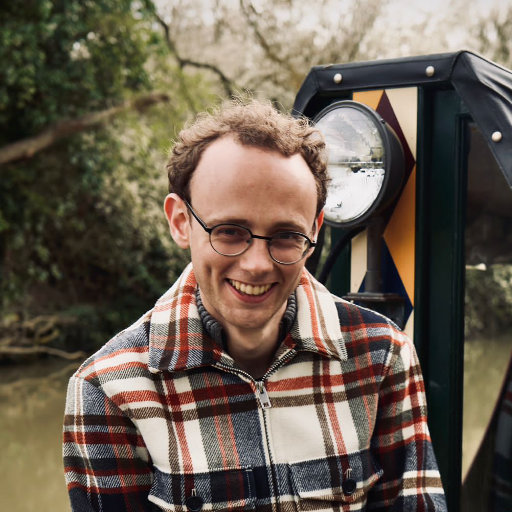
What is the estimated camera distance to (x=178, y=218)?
4.64 feet

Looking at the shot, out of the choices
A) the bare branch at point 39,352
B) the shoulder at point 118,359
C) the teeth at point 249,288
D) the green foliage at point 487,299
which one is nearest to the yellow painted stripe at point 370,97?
the green foliage at point 487,299

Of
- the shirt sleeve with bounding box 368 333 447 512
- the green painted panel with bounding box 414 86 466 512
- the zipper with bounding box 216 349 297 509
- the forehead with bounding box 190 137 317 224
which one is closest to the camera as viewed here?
the forehead with bounding box 190 137 317 224

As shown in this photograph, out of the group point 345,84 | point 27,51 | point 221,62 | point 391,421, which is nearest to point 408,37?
point 221,62

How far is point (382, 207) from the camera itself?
191 cm

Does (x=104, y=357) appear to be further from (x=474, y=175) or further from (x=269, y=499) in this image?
(x=474, y=175)

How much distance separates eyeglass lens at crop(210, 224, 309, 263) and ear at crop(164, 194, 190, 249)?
0.36 ft

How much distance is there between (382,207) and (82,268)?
856cm

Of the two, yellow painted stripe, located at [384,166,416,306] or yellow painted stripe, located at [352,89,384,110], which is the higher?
yellow painted stripe, located at [352,89,384,110]

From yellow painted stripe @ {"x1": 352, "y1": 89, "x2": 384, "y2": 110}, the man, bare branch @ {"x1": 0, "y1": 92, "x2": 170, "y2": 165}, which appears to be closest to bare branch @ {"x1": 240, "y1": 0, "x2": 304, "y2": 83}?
bare branch @ {"x1": 0, "y1": 92, "x2": 170, "y2": 165}

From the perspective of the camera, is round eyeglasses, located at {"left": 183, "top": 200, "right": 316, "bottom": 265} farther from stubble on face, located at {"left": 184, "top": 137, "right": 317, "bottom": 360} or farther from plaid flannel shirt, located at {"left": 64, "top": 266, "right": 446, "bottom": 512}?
plaid flannel shirt, located at {"left": 64, "top": 266, "right": 446, "bottom": 512}

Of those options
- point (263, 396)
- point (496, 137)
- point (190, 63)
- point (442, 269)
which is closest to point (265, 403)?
point (263, 396)

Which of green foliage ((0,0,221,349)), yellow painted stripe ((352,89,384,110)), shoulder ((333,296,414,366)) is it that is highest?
green foliage ((0,0,221,349))

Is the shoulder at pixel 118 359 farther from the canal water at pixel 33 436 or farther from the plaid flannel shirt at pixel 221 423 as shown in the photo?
the canal water at pixel 33 436

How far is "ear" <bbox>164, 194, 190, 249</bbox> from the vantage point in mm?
1392
